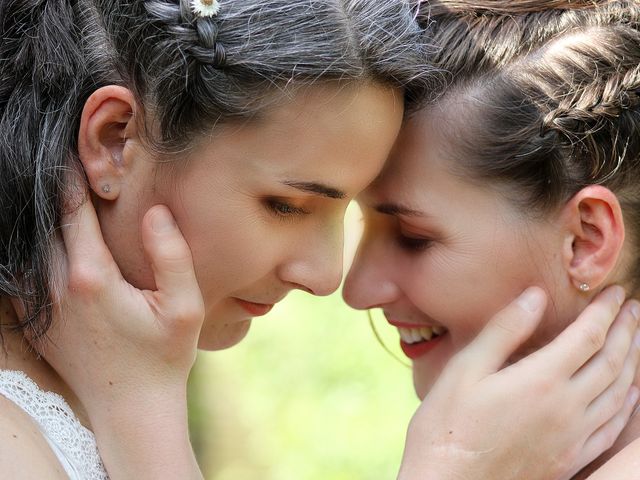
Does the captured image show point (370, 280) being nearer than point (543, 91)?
No

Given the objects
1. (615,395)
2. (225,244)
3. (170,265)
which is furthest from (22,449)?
(615,395)

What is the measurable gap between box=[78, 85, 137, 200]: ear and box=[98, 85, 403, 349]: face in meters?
0.04

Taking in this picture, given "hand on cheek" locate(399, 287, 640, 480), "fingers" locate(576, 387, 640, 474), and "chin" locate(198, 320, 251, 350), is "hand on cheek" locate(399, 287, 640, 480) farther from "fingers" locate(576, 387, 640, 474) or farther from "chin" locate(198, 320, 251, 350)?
"chin" locate(198, 320, 251, 350)

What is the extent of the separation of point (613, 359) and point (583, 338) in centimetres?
17

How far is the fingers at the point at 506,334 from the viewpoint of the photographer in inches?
131

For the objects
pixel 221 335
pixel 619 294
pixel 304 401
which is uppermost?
pixel 619 294

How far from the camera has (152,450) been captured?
295 centimetres

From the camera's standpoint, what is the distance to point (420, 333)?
3719 mm

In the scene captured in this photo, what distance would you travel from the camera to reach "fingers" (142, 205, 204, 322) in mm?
3043

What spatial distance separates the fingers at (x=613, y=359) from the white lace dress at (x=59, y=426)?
1513 mm

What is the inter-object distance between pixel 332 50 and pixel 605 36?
911 mm

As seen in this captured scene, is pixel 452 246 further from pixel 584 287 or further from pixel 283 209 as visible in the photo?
pixel 283 209

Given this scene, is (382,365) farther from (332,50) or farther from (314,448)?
(332,50)

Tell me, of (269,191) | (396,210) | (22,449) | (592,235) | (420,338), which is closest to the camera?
(22,449)
